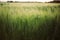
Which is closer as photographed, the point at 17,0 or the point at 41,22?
the point at 41,22

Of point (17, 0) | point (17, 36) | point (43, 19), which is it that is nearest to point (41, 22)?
point (43, 19)

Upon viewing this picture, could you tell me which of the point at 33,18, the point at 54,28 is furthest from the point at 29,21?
the point at 54,28

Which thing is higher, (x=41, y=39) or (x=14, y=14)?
(x=14, y=14)

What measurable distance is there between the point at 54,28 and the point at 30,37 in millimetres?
129

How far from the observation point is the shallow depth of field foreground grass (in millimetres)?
513

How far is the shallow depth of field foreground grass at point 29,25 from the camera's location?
1.68 ft

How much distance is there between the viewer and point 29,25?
1.68 ft

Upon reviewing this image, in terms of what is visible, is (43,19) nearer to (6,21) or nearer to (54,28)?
(54,28)

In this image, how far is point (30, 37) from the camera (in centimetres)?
51

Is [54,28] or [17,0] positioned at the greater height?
[17,0]

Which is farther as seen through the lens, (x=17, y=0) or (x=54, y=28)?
(x=17, y=0)

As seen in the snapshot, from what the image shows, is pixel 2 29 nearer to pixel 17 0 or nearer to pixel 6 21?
pixel 6 21

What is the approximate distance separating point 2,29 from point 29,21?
0.47ft

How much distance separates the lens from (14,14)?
0.52 m
